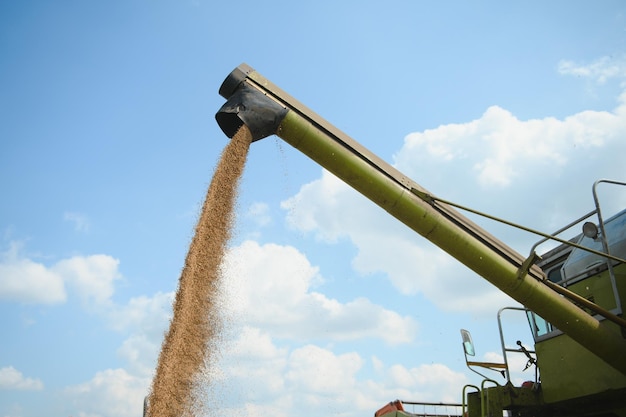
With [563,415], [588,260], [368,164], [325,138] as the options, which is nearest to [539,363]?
[563,415]

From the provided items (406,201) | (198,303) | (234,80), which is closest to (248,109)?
(234,80)

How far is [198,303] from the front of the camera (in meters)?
4.97

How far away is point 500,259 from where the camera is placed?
5.32 meters

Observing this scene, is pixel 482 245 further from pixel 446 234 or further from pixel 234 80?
pixel 234 80

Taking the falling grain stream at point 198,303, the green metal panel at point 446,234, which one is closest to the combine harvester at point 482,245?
the green metal panel at point 446,234

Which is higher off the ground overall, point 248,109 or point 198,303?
point 248,109

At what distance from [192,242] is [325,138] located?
61.8 inches

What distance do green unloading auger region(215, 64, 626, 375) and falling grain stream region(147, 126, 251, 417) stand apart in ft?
1.04

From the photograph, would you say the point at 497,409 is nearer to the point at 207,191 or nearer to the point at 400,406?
the point at 400,406

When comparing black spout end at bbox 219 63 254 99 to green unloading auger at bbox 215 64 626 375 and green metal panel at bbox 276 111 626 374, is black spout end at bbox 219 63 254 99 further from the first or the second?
green metal panel at bbox 276 111 626 374

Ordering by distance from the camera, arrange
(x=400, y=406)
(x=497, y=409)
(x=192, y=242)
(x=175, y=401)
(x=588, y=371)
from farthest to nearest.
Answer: (x=400, y=406) → (x=497, y=409) → (x=588, y=371) → (x=192, y=242) → (x=175, y=401)

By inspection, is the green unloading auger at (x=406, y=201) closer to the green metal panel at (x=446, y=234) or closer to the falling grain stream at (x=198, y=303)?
the green metal panel at (x=446, y=234)

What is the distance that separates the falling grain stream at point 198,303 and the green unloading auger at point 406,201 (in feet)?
1.04

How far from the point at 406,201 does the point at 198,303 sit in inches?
83.6
